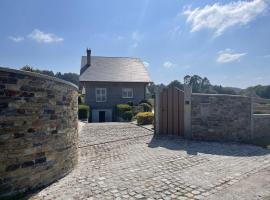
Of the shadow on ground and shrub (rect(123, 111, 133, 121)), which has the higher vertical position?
shrub (rect(123, 111, 133, 121))

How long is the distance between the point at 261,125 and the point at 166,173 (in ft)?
26.1

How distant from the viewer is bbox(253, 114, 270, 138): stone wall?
11.4 m

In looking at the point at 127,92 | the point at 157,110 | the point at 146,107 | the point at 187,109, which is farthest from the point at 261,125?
the point at 127,92

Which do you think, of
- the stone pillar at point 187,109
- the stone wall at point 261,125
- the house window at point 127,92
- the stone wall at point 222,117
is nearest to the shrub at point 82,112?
the house window at point 127,92

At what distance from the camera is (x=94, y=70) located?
27.9 metres

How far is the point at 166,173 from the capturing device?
619 centimetres

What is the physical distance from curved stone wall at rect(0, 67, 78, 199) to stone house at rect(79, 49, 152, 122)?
783 inches

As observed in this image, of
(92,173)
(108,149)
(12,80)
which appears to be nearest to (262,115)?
(108,149)

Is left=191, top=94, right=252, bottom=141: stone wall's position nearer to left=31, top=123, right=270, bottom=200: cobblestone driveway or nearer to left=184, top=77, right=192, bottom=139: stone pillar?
left=184, top=77, right=192, bottom=139: stone pillar

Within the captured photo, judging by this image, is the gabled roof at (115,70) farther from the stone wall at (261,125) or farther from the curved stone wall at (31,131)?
the curved stone wall at (31,131)

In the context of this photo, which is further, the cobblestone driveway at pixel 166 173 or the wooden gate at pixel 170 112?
the wooden gate at pixel 170 112

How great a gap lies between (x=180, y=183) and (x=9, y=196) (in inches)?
150

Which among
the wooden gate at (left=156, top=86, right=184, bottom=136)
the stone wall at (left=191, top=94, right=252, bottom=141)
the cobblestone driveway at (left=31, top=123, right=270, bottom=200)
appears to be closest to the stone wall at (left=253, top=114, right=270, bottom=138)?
the stone wall at (left=191, top=94, right=252, bottom=141)

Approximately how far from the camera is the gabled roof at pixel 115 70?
1059 inches
